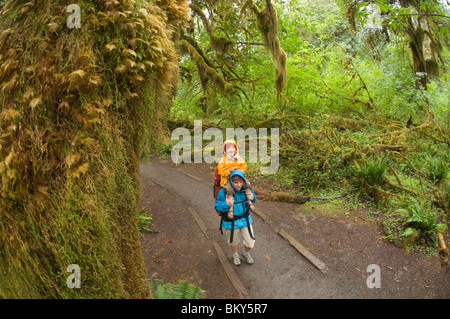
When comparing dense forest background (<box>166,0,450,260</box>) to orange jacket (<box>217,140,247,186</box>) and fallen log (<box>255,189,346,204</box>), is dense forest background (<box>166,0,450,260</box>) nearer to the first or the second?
fallen log (<box>255,189,346,204</box>)

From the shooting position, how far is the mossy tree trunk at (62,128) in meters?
2.04

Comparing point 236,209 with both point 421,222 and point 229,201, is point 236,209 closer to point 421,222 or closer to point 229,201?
point 229,201

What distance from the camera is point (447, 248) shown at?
5.19 meters

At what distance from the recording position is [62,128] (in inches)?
81.7

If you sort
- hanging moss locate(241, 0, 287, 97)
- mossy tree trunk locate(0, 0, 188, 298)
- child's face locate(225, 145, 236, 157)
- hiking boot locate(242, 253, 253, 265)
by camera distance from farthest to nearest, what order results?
hanging moss locate(241, 0, 287, 97) < hiking boot locate(242, 253, 253, 265) < child's face locate(225, 145, 236, 157) < mossy tree trunk locate(0, 0, 188, 298)

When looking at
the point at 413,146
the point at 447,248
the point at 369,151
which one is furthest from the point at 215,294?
the point at 413,146

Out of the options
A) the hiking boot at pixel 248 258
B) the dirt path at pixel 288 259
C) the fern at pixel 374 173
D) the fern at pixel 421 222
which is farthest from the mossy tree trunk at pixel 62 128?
the fern at pixel 374 173

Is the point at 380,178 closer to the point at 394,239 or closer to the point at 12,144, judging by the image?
the point at 394,239

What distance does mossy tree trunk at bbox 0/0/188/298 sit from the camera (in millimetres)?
2043

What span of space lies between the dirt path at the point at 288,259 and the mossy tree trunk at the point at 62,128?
1427mm

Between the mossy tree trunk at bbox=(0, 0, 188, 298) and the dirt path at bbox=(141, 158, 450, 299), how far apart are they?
1.43 m

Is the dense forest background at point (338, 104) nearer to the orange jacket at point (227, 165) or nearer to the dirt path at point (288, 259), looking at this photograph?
the dirt path at point (288, 259)

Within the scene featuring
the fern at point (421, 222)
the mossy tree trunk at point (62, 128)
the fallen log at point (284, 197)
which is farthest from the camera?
the fallen log at point (284, 197)

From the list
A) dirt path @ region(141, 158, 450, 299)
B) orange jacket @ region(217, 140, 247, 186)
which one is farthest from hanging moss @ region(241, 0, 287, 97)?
orange jacket @ region(217, 140, 247, 186)
